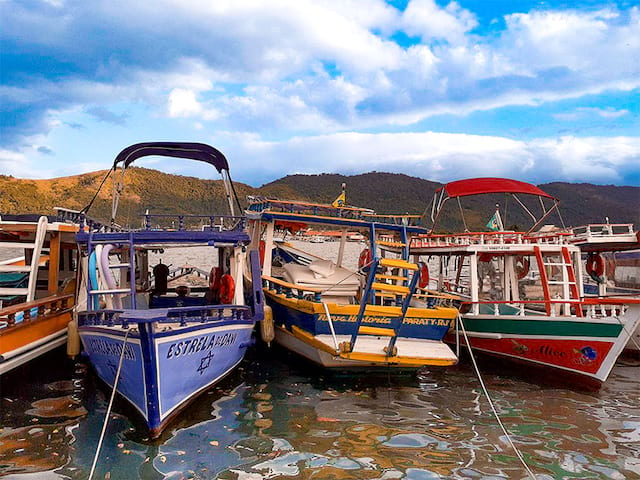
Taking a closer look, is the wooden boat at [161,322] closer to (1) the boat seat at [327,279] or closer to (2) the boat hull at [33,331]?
(2) the boat hull at [33,331]

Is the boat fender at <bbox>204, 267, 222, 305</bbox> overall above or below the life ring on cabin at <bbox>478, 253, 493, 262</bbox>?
below

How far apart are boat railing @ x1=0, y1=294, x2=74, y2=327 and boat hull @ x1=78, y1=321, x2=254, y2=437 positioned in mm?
1383

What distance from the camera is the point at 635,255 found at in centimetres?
2334

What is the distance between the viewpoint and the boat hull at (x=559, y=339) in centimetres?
1052

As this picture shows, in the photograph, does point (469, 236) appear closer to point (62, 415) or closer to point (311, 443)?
point (311, 443)

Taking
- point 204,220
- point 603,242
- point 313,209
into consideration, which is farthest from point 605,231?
point 204,220

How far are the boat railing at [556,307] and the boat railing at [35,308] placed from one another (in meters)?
10.2

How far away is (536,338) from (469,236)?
332cm

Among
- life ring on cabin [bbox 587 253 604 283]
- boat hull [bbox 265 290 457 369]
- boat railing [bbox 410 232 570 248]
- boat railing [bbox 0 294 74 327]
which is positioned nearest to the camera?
boat railing [bbox 0 294 74 327]

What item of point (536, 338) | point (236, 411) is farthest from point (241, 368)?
point (536, 338)

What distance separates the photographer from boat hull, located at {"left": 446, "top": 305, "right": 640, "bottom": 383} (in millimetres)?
10516

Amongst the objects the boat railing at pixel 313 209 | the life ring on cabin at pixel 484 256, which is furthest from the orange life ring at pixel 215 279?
the life ring on cabin at pixel 484 256

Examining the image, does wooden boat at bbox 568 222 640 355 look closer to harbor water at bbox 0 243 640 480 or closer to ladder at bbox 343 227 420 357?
harbor water at bbox 0 243 640 480

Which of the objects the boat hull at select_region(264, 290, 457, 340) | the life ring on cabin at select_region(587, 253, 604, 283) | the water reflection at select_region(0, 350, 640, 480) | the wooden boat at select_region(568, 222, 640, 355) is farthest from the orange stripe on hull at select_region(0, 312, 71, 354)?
the life ring on cabin at select_region(587, 253, 604, 283)
